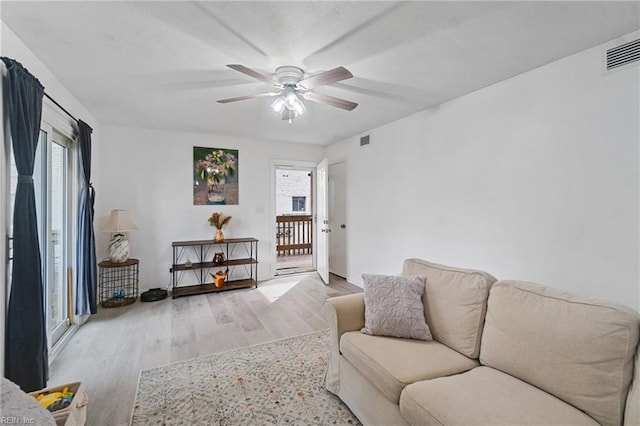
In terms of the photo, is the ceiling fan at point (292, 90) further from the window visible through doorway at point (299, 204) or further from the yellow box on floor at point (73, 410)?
the window visible through doorway at point (299, 204)

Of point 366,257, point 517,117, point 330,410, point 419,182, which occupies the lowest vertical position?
point 330,410

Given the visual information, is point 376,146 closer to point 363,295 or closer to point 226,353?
point 363,295

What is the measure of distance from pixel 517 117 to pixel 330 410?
2780 mm

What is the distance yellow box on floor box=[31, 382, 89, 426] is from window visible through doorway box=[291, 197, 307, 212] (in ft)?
25.0

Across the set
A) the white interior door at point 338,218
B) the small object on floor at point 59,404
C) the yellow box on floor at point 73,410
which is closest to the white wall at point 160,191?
the white interior door at point 338,218

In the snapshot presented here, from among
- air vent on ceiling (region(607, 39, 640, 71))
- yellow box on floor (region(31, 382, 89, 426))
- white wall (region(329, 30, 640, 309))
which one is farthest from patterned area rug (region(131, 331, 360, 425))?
air vent on ceiling (region(607, 39, 640, 71))

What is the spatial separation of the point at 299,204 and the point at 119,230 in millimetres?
5922

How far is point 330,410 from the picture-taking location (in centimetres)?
190

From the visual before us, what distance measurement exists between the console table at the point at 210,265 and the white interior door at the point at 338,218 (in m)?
1.47

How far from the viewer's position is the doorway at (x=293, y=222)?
6.02m

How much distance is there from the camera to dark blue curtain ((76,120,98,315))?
3.14m

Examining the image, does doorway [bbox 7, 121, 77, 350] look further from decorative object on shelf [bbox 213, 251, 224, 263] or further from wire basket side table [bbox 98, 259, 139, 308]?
decorative object on shelf [bbox 213, 251, 224, 263]

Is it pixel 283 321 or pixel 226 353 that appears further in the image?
pixel 283 321

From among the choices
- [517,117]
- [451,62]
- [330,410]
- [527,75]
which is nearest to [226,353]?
[330,410]
